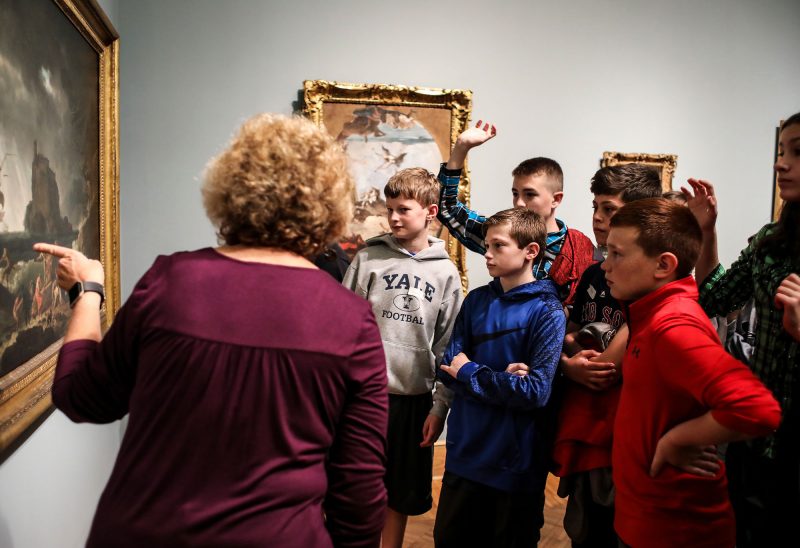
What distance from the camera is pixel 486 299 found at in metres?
2.17

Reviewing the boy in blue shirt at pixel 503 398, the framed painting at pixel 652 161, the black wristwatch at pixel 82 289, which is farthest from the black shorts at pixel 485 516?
the framed painting at pixel 652 161

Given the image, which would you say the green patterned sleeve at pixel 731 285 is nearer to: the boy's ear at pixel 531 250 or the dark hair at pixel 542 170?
the boy's ear at pixel 531 250

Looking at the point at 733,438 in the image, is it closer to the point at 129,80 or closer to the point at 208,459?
the point at 208,459

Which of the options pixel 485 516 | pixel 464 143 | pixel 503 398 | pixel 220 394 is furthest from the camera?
pixel 464 143

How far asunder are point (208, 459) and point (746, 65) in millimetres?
4713

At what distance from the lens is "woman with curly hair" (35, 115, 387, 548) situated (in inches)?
37.7

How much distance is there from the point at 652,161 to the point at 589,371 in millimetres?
2698

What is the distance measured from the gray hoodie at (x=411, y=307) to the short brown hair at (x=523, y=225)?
16.8 inches

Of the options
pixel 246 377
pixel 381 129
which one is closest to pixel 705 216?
pixel 246 377

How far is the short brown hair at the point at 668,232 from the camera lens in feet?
5.19

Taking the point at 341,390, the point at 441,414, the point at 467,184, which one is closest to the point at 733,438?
the point at 341,390

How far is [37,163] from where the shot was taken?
1794 mm

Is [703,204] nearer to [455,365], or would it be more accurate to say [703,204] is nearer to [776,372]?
[776,372]

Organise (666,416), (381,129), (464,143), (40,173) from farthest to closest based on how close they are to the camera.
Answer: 1. (381,129)
2. (464,143)
3. (40,173)
4. (666,416)
